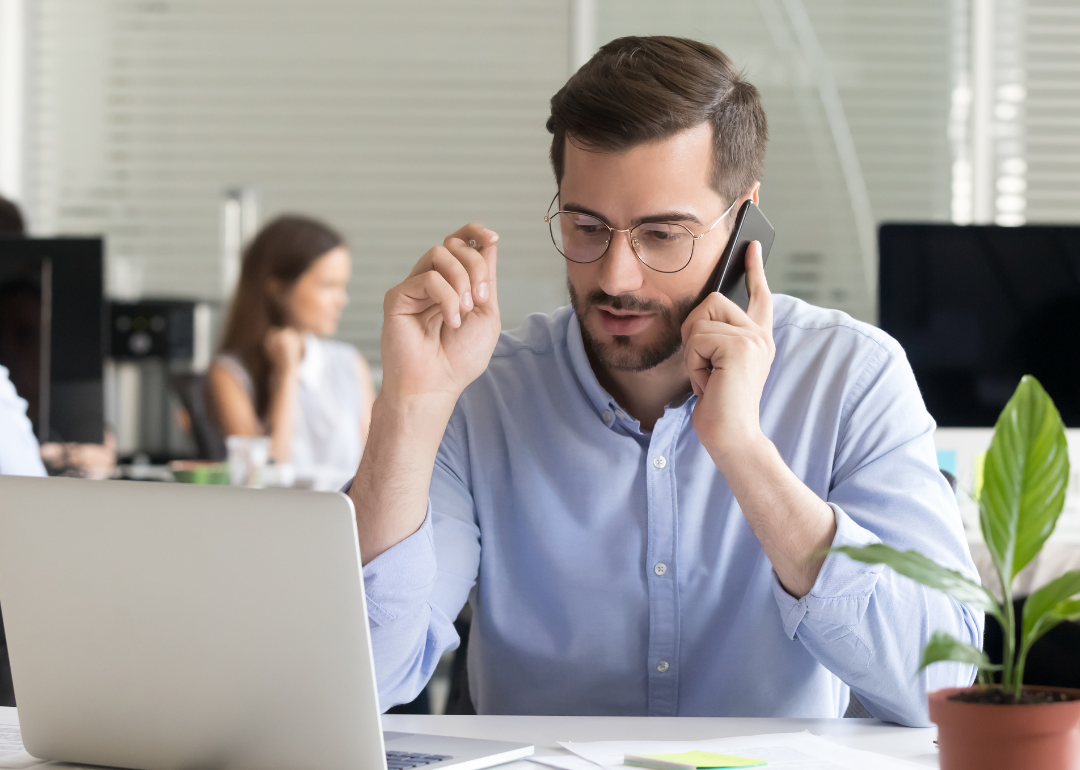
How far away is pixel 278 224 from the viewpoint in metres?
3.94

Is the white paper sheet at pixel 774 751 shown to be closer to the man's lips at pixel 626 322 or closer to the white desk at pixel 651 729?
the white desk at pixel 651 729

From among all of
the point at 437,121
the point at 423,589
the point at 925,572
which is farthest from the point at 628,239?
the point at 437,121

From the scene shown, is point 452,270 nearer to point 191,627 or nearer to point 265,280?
point 191,627

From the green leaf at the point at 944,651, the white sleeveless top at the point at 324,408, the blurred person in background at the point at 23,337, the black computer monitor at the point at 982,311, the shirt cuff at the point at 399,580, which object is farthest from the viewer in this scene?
the white sleeveless top at the point at 324,408

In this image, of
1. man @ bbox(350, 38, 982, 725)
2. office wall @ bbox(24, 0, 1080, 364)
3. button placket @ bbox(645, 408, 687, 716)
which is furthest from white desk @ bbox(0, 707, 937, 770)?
office wall @ bbox(24, 0, 1080, 364)

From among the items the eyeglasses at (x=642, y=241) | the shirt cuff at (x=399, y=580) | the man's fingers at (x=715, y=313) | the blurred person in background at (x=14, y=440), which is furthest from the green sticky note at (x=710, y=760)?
the blurred person in background at (x=14, y=440)

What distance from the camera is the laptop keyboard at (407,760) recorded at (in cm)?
93

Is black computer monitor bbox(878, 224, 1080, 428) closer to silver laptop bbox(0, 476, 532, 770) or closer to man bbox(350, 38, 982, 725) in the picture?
man bbox(350, 38, 982, 725)

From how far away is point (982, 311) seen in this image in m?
2.32

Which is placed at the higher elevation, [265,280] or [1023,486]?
[265,280]

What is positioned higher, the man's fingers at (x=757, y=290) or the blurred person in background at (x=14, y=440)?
the man's fingers at (x=757, y=290)

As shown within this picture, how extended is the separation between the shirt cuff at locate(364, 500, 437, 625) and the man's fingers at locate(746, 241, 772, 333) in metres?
0.49

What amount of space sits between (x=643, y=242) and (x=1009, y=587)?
Result: 76 cm

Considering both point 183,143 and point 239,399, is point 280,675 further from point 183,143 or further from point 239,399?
point 183,143
